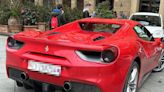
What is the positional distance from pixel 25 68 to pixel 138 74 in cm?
180

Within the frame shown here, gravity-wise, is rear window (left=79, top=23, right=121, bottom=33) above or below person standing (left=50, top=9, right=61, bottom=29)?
above

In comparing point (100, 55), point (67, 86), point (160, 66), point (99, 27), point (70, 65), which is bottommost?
point (160, 66)

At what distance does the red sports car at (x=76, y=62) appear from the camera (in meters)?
3.47

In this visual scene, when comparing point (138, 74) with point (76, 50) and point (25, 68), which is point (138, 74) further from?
point (25, 68)

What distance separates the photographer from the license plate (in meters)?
3.57

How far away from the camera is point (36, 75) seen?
12.2 ft

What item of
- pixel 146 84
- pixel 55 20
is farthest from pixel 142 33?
pixel 55 20

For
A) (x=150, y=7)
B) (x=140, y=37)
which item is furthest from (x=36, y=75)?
(x=150, y=7)

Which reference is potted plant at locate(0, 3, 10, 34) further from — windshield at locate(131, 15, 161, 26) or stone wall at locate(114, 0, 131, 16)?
stone wall at locate(114, 0, 131, 16)

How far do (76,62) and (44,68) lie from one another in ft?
1.46

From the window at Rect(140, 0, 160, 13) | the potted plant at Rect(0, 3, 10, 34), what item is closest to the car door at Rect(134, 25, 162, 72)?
the potted plant at Rect(0, 3, 10, 34)

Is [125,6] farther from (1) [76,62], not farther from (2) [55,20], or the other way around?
(1) [76,62]

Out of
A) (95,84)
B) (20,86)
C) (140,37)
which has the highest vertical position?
(140,37)

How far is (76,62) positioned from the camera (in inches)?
138
